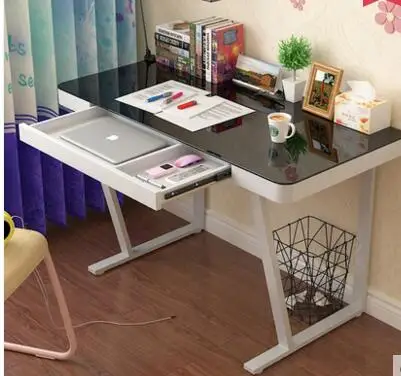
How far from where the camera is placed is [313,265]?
2.86 meters

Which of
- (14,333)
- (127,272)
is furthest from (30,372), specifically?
(127,272)

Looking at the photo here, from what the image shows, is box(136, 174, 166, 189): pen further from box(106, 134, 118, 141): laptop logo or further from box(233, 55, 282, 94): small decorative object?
box(233, 55, 282, 94): small decorative object

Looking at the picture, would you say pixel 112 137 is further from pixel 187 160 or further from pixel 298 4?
pixel 298 4

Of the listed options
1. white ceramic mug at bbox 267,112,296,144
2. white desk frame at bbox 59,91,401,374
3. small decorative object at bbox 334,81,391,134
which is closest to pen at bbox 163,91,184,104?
white desk frame at bbox 59,91,401,374

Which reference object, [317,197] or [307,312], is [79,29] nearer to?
[317,197]

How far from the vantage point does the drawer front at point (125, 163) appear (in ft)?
7.08

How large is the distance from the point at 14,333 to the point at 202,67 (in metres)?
1.07

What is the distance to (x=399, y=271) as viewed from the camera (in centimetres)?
261

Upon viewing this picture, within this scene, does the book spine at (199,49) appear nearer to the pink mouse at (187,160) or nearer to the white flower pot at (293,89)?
the white flower pot at (293,89)

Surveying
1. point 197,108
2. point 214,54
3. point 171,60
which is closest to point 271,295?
point 197,108

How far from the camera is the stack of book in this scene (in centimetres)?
274

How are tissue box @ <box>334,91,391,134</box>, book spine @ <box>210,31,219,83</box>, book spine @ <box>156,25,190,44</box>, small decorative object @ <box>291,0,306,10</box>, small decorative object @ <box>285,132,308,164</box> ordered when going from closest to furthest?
small decorative object @ <box>285,132,308,164</box>, tissue box @ <box>334,91,391,134</box>, small decorative object @ <box>291,0,306,10</box>, book spine @ <box>210,31,219,83</box>, book spine @ <box>156,25,190,44</box>

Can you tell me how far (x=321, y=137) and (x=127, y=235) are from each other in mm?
937

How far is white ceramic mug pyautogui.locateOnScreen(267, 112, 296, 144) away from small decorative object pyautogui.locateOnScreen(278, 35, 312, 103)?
27 cm
